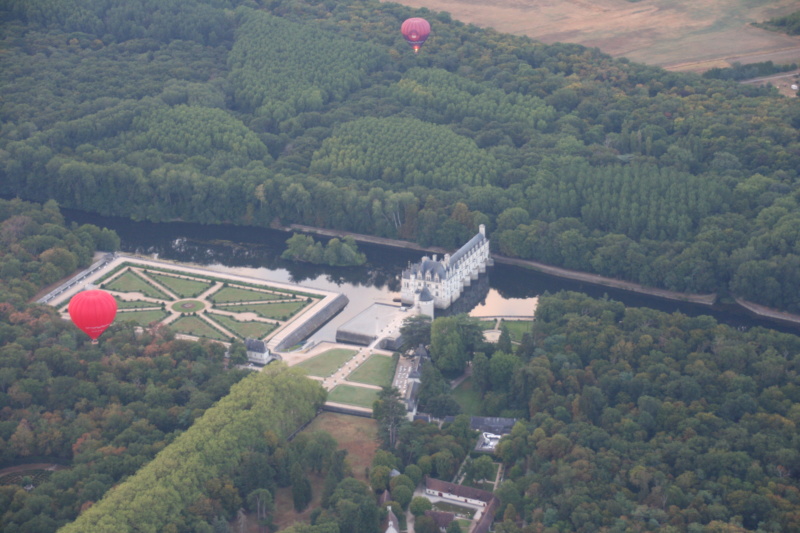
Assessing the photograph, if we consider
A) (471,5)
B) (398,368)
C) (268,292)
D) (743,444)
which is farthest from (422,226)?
(471,5)

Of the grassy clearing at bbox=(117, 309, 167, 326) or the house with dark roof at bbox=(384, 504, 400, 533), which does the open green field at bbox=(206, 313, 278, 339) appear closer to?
the grassy clearing at bbox=(117, 309, 167, 326)

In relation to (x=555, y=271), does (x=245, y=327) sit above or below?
below

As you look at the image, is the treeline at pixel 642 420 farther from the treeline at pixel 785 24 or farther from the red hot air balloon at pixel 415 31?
the treeline at pixel 785 24

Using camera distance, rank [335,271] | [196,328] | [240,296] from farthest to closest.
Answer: [335,271], [240,296], [196,328]

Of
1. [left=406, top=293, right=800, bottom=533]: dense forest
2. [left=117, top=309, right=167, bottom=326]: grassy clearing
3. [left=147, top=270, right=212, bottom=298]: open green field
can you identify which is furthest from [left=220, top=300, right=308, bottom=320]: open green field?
[left=406, top=293, right=800, bottom=533]: dense forest

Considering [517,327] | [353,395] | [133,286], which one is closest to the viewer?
A: [353,395]

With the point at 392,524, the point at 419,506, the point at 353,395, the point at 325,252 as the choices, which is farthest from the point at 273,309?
the point at 392,524

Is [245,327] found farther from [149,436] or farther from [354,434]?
[149,436]
